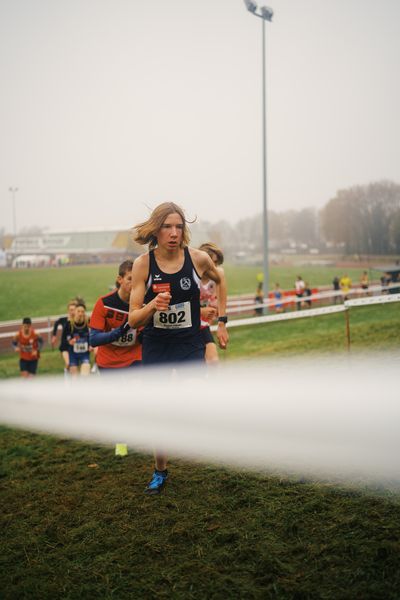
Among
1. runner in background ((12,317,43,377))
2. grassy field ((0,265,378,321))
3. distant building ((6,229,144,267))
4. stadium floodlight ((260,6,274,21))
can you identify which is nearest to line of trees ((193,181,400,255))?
grassy field ((0,265,378,321))

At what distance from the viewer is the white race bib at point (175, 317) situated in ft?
15.7

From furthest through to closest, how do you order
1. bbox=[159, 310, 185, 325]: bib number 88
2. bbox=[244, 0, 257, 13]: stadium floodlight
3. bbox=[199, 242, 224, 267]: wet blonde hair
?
bbox=[244, 0, 257, 13]: stadium floodlight, bbox=[199, 242, 224, 267]: wet blonde hair, bbox=[159, 310, 185, 325]: bib number 88

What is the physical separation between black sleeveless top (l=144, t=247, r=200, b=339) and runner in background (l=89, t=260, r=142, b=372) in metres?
1.42

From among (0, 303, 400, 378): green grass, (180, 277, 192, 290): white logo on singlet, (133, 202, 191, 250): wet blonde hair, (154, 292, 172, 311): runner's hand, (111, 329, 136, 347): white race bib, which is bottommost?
(0, 303, 400, 378): green grass

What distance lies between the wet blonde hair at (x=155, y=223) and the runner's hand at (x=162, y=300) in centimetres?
65

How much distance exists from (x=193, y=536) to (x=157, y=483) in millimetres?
1104

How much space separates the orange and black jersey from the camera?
6.32 m

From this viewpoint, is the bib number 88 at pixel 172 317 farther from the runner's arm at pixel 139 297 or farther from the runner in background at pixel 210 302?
the runner in background at pixel 210 302

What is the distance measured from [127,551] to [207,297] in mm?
4698

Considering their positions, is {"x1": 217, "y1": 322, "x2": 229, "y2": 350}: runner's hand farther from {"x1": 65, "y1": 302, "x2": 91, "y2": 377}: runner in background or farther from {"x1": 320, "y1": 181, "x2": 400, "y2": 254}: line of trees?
{"x1": 320, "y1": 181, "x2": 400, "y2": 254}: line of trees

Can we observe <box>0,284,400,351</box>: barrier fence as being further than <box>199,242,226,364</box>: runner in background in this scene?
Yes

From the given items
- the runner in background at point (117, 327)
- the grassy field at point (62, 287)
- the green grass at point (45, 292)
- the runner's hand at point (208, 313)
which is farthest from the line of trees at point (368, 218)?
the runner in background at point (117, 327)

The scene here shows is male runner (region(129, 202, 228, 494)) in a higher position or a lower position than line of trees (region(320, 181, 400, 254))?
lower

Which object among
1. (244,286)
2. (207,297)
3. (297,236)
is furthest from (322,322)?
(297,236)
